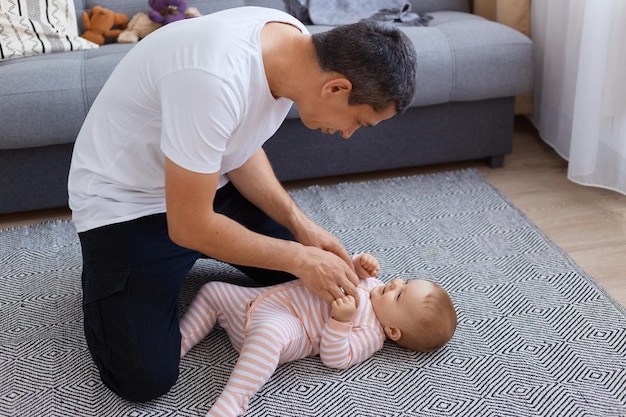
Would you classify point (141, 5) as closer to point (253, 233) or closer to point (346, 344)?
point (253, 233)

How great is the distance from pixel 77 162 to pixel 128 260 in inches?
9.3

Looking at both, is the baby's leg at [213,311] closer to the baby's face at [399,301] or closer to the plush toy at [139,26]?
the baby's face at [399,301]

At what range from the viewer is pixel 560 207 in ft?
7.73

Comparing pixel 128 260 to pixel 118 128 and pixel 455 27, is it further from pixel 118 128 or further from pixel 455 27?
pixel 455 27

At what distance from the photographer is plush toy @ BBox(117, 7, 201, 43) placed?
263 centimetres

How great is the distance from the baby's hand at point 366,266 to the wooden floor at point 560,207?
0.66 metres

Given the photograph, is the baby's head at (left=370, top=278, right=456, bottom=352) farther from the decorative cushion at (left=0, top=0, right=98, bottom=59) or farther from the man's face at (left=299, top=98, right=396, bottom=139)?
the decorative cushion at (left=0, top=0, right=98, bottom=59)

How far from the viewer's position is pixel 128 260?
5.15 ft

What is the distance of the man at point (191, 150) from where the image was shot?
1299mm

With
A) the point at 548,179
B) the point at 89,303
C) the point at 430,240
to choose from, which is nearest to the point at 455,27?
the point at 548,179

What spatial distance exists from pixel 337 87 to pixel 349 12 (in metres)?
1.53

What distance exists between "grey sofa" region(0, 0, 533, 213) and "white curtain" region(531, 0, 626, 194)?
0.51 ft

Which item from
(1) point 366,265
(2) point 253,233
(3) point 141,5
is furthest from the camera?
(3) point 141,5

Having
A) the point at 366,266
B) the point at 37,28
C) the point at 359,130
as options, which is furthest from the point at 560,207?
the point at 37,28
